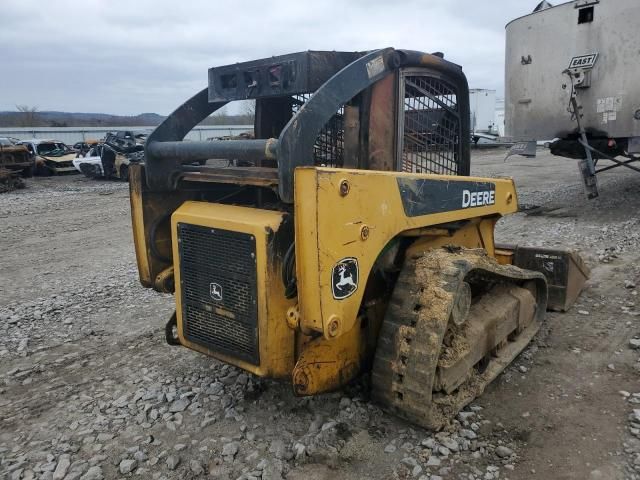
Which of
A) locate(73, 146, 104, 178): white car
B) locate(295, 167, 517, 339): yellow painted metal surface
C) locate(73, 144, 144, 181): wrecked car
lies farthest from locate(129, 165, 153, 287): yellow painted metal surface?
locate(73, 146, 104, 178): white car

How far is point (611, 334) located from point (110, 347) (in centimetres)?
390

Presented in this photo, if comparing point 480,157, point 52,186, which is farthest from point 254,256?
point 480,157

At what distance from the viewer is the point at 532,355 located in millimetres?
3889

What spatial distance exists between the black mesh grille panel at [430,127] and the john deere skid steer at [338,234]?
12 mm

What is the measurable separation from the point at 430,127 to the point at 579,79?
6.51 metres

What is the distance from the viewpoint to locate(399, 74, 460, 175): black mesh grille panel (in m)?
3.17

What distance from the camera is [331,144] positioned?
130 inches

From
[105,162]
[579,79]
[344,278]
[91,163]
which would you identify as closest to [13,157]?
[91,163]

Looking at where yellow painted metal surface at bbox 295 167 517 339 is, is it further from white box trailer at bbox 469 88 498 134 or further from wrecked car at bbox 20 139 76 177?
white box trailer at bbox 469 88 498 134

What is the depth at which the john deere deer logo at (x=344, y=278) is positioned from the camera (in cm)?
240

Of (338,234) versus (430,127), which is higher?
(430,127)

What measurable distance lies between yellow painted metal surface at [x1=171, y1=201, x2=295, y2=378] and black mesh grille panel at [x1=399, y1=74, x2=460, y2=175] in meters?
0.94

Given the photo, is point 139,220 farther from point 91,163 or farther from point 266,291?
point 91,163

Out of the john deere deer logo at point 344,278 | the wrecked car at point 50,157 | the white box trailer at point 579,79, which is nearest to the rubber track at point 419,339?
the john deere deer logo at point 344,278
